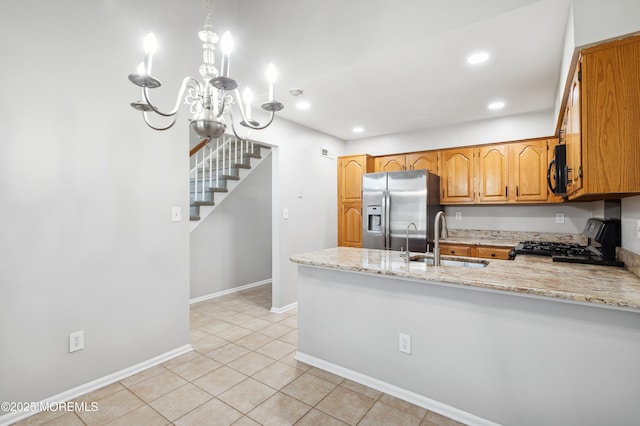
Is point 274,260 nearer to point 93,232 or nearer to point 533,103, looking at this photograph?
point 93,232

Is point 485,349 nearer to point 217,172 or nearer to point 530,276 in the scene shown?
point 530,276

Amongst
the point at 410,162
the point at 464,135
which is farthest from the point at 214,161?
the point at 464,135

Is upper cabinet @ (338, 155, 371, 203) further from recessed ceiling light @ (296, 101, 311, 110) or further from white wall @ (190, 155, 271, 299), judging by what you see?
recessed ceiling light @ (296, 101, 311, 110)

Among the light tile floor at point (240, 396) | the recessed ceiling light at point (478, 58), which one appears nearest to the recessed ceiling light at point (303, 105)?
the recessed ceiling light at point (478, 58)

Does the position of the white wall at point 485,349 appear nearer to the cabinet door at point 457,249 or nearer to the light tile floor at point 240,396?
the light tile floor at point 240,396

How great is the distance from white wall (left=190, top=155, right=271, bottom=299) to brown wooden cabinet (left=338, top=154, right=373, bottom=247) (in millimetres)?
1279

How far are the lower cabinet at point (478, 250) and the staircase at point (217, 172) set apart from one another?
2.89m

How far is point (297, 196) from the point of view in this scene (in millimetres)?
4234

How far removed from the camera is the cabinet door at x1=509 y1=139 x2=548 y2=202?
12.3ft

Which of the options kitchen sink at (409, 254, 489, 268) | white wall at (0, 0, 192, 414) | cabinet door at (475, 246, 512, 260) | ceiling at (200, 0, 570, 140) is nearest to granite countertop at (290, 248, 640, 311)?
kitchen sink at (409, 254, 489, 268)

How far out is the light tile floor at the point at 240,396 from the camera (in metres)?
1.83

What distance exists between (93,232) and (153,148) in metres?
0.78

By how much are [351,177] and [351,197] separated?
1.07 feet

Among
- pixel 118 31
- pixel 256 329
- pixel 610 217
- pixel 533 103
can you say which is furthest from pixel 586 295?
pixel 118 31
